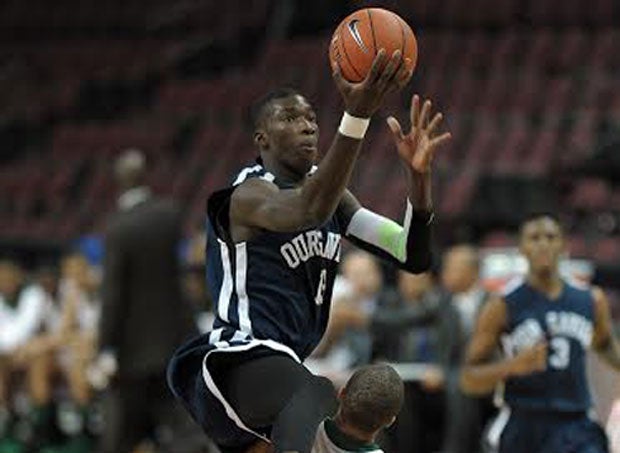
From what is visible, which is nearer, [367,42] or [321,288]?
[367,42]

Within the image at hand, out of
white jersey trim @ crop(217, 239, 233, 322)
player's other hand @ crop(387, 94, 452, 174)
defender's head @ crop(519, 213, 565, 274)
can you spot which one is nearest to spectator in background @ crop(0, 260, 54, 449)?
defender's head @ crop(519, 213, 565, 274)

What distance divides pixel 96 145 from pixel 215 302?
16.1 meters

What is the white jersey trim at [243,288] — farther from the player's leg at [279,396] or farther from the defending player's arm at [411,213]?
the defending player's arm at [411,213]

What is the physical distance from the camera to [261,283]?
504 cm

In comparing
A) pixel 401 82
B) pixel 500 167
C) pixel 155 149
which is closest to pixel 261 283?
pixel 401 82

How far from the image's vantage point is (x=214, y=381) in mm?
5047

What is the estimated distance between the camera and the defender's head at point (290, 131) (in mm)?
5031

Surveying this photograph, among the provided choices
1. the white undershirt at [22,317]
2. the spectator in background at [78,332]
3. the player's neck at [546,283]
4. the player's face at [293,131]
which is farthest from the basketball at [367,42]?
the white undershirt at [22,317]

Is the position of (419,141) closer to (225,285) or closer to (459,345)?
(225,285)

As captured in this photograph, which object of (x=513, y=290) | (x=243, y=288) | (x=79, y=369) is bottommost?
(x=79, y=369)

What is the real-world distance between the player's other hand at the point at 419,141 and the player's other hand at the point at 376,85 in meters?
0.39

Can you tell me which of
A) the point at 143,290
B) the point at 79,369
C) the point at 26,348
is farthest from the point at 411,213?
the point at 26,348

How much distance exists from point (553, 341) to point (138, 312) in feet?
9.42

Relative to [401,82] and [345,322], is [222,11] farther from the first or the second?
[401,82]
